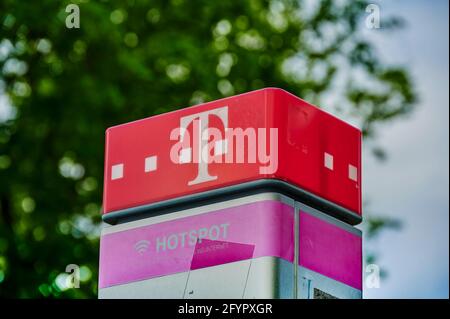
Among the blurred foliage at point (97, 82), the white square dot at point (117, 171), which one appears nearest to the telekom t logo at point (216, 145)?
the white square dot at point (117, 171)

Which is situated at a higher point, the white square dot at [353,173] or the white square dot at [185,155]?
the white square dot at [353,173]

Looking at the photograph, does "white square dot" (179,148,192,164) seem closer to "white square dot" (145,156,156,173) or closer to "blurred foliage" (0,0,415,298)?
"white square dot" (145,156,156,173)

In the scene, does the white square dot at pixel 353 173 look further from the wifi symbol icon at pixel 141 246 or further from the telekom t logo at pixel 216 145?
the wifi symbol icon at pixel 141 246

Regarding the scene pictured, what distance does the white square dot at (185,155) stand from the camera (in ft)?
11.4

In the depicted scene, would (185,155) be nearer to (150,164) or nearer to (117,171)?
(150,164)

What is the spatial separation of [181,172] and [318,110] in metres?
0.47

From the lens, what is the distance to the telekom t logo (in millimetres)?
3320

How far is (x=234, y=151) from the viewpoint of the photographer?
3367mm

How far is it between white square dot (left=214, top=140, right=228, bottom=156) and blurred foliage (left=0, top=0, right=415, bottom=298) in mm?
6143

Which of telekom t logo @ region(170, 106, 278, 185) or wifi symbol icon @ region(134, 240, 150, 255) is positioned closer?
telekom t logo @ region(170, 106, 278, 185)

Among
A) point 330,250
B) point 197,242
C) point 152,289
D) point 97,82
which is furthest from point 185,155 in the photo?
point 97,82

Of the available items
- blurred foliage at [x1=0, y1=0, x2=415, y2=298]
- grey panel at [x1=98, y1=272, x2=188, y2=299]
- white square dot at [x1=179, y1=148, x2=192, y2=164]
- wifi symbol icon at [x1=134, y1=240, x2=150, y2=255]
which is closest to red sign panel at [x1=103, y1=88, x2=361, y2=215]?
white square dot at [x1=179, y1=148, x2=192, y2=164]

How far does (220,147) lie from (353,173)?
1.67 feet
